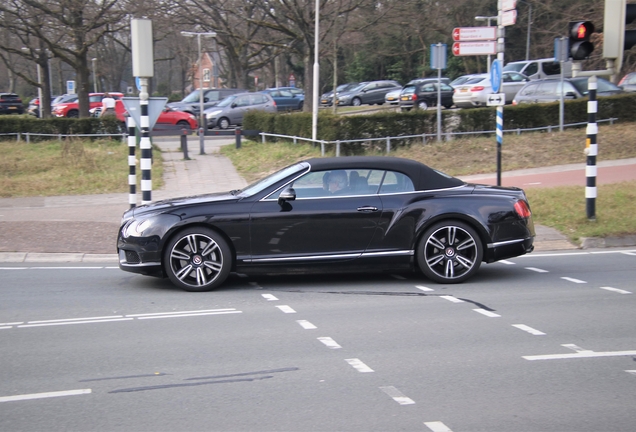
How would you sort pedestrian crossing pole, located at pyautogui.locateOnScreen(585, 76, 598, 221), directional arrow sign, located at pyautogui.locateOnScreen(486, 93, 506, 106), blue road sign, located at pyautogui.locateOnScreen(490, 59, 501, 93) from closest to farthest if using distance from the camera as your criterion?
1. pedestrian crossing pole, located at pyautogui.locateOnScreen(585, 76, 598, 221)
2. directional arrow sign, located at pyautogui.locateOnScreen(486, 93, 506, 106)
3. blue road sign, located at pyautogui.locateOnScreen(490, 59, 501, 93)

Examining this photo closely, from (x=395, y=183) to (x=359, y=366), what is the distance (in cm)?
342

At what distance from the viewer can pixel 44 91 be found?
36250 millimetres

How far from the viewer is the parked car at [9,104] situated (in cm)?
4941

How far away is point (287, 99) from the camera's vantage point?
137 feet

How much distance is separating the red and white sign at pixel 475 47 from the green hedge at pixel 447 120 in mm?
6288

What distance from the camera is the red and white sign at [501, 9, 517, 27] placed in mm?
13055

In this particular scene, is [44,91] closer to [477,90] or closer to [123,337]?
[477,90]

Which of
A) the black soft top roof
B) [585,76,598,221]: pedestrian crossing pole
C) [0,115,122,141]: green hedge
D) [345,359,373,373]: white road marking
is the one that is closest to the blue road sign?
[585,76,598,221]: pedestrian crossing pole

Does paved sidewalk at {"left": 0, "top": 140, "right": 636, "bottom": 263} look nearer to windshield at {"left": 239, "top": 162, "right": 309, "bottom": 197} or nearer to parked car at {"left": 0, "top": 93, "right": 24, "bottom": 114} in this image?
windshield at {"left": 239, "top": 162, "right": 309, "bottom": 197}

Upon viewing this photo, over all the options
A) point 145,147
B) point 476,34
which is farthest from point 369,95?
point 145,147

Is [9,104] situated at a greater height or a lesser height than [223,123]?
greater

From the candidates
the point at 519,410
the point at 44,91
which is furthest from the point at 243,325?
the point at 44,91

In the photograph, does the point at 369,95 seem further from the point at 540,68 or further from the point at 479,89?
the point at 479,89

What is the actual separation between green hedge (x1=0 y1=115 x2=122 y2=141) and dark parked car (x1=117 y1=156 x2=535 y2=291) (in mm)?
18733
